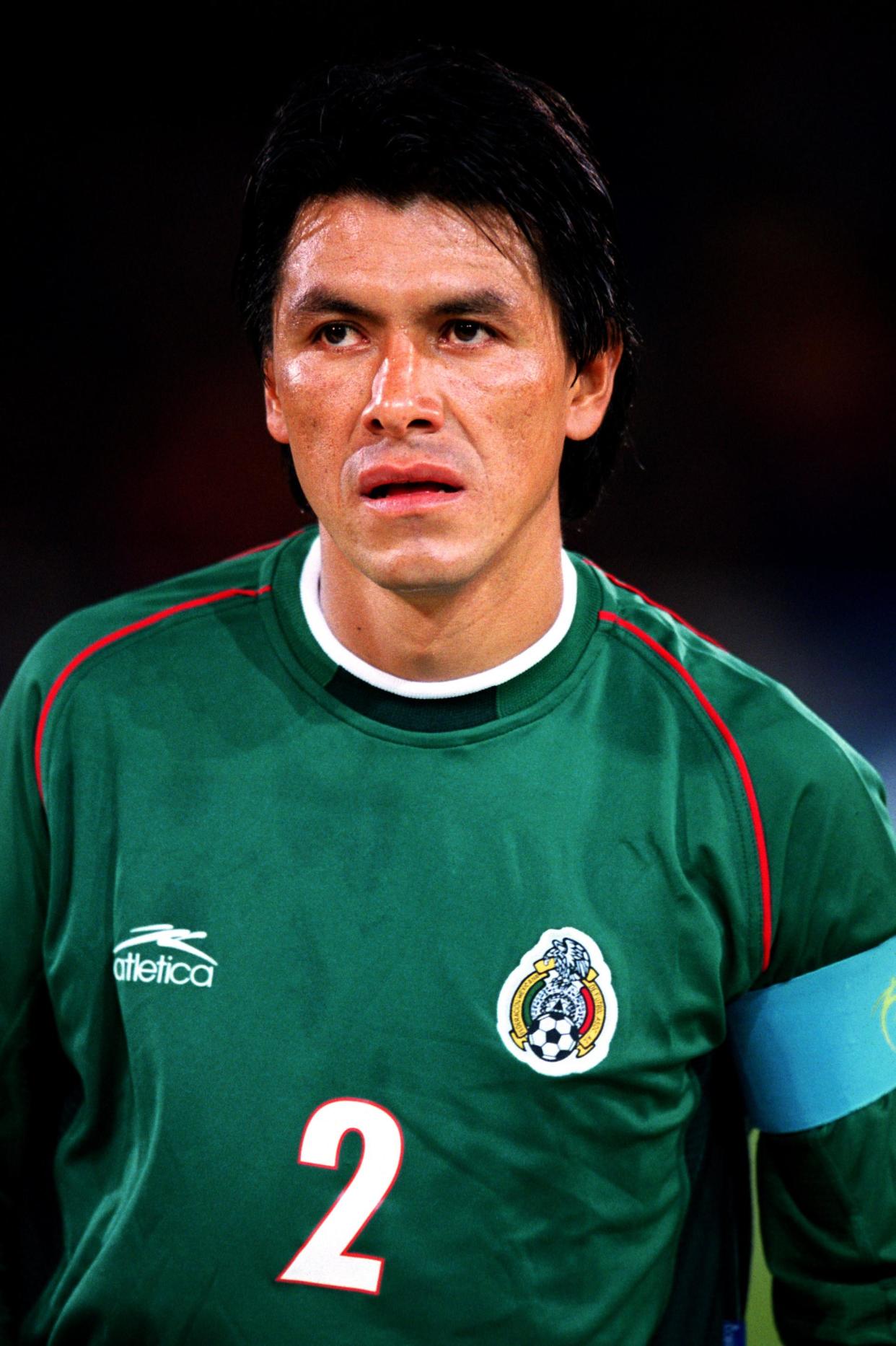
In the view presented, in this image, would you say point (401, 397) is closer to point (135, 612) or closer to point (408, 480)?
point (408, 480)

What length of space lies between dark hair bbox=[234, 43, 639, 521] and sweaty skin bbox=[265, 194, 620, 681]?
0.07 feet

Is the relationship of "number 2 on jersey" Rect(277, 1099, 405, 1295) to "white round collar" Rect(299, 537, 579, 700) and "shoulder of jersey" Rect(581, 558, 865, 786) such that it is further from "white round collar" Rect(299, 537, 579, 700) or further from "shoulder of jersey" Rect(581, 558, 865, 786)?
Answer: "shoulder of jersey" Rect(581, 558, 865, 786)

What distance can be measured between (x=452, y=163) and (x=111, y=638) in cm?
55

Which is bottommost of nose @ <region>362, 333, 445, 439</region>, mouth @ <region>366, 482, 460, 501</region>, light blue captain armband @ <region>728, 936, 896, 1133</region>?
light blue captain armband @ <region>728, 936, 896, 1133</region>

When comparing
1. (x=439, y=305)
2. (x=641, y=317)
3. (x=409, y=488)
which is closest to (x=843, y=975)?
(x=409, y=488)

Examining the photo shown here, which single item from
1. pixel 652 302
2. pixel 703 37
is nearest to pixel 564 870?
pixel 652 302

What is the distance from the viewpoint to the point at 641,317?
122 inches

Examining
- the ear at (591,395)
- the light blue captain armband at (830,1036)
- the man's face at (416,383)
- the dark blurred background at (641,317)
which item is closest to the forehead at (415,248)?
the man's face at (416,383)

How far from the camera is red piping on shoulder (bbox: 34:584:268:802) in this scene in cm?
126

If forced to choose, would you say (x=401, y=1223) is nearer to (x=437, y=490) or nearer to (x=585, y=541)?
(x=437, y=490)

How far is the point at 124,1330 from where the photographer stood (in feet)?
3.84

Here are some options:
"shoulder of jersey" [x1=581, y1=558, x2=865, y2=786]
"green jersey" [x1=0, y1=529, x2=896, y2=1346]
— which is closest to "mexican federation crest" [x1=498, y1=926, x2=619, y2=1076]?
"green jersey" [x1=0, y1=529, x2=896, y2=1346]

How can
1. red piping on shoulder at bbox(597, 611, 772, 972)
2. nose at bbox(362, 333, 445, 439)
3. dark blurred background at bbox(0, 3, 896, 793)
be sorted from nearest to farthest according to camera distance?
nose at bbox(362, 333, 445, 439)
red piping on shoulder at bbox(597, 611, 772, 972)
dark blurred background at bbox(0, 3, 896, 793)

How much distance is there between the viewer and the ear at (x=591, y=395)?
4.18ft
